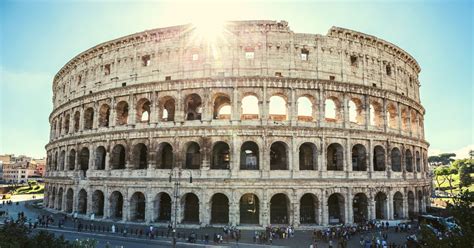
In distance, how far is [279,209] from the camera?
23969mm

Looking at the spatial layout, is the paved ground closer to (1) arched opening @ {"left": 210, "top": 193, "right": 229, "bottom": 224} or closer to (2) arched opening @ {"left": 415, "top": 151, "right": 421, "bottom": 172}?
(1) arched opening @ {"left": 210, "top": 193, "right": 229, "bottom": 224}

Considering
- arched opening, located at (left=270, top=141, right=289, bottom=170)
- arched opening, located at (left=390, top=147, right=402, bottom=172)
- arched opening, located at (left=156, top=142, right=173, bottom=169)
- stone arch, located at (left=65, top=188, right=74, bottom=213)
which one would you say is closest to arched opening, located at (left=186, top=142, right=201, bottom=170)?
arched opening, located at (left=156, top=142, right=173, bottom=169)

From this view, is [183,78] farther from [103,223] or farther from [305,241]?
[305,241]

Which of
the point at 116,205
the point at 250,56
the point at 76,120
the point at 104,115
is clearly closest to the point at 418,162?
the point at 250,56

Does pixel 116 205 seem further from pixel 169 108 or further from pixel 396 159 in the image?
pixel 396 159

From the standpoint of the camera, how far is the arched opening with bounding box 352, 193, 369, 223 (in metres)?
24.8

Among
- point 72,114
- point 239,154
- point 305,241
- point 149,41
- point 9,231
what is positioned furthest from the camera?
point 72,114

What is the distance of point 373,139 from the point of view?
25.5m

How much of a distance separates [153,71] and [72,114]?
1135cm

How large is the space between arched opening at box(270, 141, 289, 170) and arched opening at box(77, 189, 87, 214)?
1799 centimetres

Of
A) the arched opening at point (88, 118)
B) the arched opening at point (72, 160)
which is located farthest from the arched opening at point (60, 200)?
the arched opening at point (88, 118)

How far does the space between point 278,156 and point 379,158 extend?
935 cm

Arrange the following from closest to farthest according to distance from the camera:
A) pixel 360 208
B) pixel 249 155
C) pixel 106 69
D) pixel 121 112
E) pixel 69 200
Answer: pixel 249 155 < pixel 360 208 < pixel 121 112 < pixel 106 69 < pixel 69 200

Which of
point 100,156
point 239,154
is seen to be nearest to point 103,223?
point 100,156
